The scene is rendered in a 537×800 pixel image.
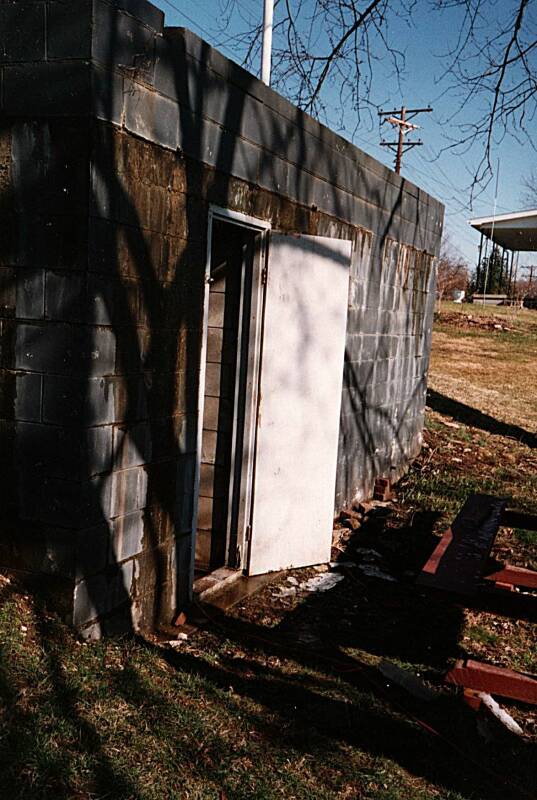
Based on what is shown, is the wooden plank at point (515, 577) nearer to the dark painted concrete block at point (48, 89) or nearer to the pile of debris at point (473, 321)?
the dark painted concrete block at point (48, 89)

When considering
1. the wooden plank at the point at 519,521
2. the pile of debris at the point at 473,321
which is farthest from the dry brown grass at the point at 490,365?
the wooden plank at the point at 519,521

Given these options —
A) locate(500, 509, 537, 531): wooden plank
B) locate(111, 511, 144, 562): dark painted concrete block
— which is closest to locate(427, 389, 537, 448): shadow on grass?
locate(500, 509, 537, 531): wooden plank

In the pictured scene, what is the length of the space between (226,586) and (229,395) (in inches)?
52.3

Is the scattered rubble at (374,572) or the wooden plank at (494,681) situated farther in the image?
the scattered rubble at (374,572)

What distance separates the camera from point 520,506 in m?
7.63

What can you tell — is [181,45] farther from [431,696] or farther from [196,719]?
[431,696]

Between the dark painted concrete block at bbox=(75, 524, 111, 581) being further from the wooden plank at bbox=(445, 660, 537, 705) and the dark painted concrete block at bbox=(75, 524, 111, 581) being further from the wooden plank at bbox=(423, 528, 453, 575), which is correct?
the wooden plank at bbox=(445, 660, 537, 705)

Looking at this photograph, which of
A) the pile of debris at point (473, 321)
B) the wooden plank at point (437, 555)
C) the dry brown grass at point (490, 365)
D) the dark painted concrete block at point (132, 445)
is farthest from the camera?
the pile of debris at point (473, 321)

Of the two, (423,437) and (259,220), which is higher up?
(259,220)

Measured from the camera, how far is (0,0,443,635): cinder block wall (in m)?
3.44

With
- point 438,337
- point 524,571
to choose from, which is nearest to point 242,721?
point 524,571

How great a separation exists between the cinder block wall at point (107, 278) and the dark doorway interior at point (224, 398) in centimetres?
54

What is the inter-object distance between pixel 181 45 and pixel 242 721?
3.39 m

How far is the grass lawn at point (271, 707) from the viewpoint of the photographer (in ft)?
9.48
